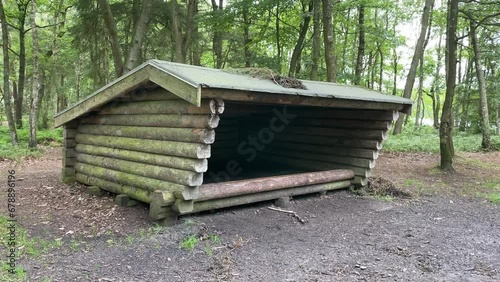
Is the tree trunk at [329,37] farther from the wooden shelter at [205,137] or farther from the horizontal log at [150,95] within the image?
the horizontal log at [150,95]

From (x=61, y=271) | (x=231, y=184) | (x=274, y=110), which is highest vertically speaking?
(x=274, y=110)

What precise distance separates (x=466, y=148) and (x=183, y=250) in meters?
13.7

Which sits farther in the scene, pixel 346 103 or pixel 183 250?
pixel 346 103

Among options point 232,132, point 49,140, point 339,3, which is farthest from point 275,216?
point 49,140

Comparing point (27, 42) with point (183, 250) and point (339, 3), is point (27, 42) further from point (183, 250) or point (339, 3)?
point (183, 250)

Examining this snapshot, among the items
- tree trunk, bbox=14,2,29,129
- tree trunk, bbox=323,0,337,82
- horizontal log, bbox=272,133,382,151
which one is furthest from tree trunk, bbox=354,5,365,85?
tree trunk, bbox=14,2,29,129

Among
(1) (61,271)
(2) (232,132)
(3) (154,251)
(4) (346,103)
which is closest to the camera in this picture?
(1) (61,271)

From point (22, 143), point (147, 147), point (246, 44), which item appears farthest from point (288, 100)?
point (22, 143)

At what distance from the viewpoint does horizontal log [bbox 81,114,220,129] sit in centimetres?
447

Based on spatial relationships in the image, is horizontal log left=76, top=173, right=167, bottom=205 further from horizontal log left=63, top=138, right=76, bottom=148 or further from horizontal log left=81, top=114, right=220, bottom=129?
horizontal log left=81, top=114, right=220, bottom=129

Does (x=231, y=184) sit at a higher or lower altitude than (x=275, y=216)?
higher

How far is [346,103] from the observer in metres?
6.02

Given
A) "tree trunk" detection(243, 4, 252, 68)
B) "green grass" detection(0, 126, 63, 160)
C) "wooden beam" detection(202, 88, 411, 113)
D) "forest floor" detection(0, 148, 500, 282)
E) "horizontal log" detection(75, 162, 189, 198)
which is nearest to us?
"forest floor" detection(0, 148, 500, 282)

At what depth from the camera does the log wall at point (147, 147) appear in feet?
15.0
